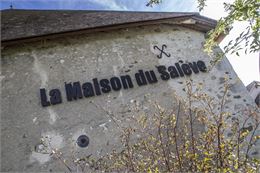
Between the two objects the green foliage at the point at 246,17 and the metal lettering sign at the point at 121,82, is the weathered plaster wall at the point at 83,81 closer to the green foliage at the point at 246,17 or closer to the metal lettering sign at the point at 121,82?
the metal lettering sign at the point at 121,82

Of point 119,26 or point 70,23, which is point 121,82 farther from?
point 70,23

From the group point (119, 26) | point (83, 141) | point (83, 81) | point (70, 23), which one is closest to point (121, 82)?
point (83, 81)

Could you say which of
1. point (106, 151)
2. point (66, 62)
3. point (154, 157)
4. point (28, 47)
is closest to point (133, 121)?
point (106, 151)

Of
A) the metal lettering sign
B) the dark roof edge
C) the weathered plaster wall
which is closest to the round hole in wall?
the weathered plaster wall

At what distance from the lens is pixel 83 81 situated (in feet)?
23.3

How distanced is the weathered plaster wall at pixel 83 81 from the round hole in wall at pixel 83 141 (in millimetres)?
91

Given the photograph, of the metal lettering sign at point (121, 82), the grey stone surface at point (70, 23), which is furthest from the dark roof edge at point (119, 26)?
the metal lettering sign at point (121, 82)

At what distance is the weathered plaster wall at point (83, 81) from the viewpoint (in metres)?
6.23

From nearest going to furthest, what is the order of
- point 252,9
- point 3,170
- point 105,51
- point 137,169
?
point 252,9
point 137,169
point 3,170
point 105,51

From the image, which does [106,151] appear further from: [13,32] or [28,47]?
[13,32]

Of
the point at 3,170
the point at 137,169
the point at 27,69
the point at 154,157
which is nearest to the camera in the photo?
the point at 137,169

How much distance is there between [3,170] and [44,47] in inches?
127

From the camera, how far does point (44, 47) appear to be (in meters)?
7.57

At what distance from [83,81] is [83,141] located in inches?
61.2
